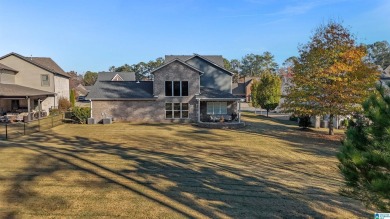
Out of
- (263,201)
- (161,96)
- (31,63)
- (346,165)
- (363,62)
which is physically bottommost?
(263,201)

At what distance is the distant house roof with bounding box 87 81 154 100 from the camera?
95.1ft

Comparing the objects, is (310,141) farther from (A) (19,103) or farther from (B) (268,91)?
A: (A) (19,103)

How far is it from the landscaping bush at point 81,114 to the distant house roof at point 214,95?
1179 centimetres

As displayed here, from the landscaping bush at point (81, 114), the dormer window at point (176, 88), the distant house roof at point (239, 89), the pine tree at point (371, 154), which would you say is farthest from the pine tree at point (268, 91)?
the distant house roof at point (239, 89)

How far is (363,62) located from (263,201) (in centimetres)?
1918

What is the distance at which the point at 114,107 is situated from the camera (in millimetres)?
29219

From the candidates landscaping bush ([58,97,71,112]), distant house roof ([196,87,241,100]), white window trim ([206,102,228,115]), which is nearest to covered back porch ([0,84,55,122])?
landscaping bush ([58,97,71,112])

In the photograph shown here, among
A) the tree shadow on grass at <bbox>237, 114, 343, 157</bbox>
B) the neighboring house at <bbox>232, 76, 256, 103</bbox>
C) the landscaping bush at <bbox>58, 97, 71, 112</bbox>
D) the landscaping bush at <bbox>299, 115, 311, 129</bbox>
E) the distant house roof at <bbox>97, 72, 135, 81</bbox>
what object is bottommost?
the tree shadow on grass at <bbox>237, 114, 343, 157</bbox>

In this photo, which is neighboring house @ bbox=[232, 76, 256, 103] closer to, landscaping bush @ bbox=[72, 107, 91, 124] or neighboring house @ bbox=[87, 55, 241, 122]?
neighboring house @ bbox=[87, 55, 241, 122]

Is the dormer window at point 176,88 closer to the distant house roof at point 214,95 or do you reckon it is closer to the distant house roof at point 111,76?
the distant house roof at point 214,95

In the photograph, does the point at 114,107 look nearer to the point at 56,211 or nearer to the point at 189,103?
the point at 189,103

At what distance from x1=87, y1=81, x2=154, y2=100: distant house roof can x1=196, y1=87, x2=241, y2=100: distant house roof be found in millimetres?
5620

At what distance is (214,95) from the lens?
2947cm

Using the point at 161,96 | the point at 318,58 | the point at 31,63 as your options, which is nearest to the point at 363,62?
the point at 318,58
